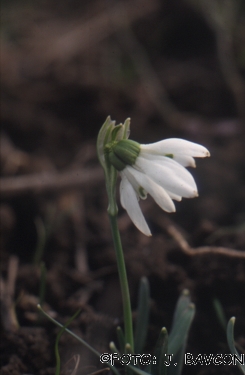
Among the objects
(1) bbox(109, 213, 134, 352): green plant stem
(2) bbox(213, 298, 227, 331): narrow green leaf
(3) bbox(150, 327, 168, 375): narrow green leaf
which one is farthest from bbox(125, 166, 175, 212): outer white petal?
(2) bbox(213, 298, 227, 331): narrow green leaf

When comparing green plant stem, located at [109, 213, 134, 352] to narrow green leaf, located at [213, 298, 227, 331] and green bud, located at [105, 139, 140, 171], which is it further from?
narrow green leaf, located at [213, 298, 227, 331]

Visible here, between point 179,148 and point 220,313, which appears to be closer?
point 179,148

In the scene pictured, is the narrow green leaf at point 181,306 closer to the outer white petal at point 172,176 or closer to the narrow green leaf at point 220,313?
the narrow green leaf at point 220,313

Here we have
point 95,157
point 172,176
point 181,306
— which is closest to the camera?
point 172,176

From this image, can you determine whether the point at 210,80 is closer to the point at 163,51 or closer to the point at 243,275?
the point at 163,51

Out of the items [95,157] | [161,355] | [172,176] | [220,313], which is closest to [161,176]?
[172,176]

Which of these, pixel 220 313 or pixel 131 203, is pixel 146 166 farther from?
pixel 220 313
